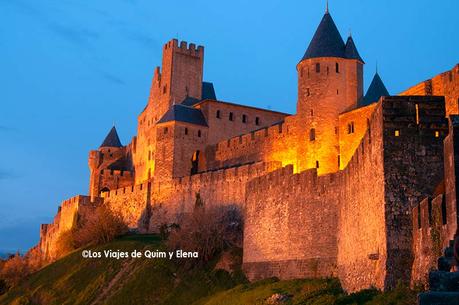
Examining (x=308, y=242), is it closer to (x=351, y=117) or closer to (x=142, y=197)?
(x=351, y=117)

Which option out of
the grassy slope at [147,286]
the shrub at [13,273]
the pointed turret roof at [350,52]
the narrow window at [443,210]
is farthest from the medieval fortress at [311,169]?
the shrub at [13,273]

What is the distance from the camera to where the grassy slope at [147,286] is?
78.1ft

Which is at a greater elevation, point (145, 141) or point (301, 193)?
point (145, 141)

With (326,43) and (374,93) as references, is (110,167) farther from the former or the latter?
(374,93)

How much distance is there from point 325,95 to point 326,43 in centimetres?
366

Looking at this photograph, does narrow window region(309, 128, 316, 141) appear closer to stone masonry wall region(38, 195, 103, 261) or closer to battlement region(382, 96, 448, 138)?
stone masonry wall region(38, 195, 103, 261)

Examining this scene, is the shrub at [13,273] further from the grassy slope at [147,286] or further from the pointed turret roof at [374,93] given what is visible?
the pointed turret roof at [374,93]

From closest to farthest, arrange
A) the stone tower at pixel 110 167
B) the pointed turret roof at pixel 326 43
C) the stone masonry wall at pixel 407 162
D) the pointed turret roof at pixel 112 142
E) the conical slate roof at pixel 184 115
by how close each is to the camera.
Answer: the stone masonry wall at pixel 407 162 < the pointed turret roof at pixel 326 43 < the conical slate roof at pixel 184 115 < the stone tower at pixel 110 167 < the pointed turret roof at pixel 112 142

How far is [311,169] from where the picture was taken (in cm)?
2733

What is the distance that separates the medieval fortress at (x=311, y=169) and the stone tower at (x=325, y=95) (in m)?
0.07

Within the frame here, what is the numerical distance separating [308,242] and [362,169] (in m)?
7.36

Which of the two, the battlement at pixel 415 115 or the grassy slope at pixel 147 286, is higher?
the battlement at pixel 415 115

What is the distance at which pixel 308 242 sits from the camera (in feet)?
85.7

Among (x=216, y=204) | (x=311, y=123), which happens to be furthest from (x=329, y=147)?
(x=216, y=204)
